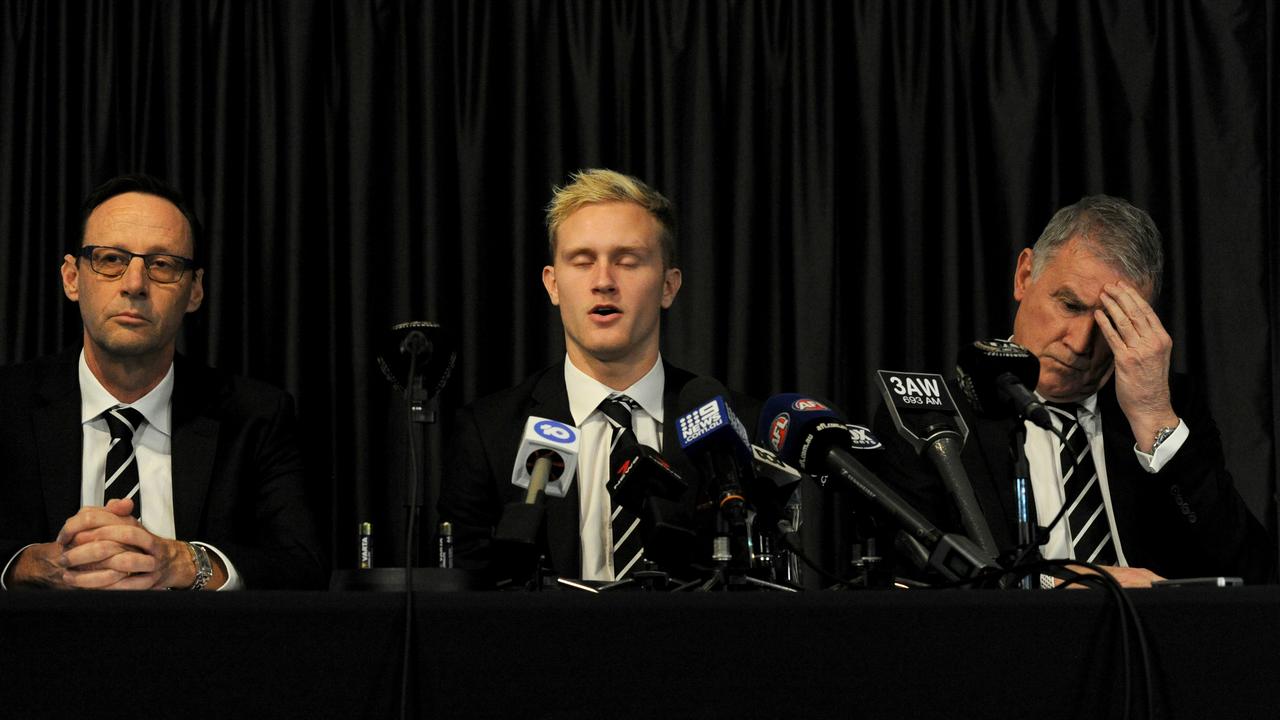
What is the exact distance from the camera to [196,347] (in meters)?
3.44

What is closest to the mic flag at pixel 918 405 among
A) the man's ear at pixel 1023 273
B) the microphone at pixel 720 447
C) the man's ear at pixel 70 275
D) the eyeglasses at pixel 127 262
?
the microphone at pixel 720 447

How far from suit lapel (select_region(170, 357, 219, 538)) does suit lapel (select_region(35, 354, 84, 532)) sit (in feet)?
0.66

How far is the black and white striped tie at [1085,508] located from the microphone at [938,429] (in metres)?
0.94

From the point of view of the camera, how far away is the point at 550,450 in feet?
5.61

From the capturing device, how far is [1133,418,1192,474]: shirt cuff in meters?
2.60

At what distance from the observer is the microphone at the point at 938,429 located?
1679mm

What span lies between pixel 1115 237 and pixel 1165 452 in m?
0.54

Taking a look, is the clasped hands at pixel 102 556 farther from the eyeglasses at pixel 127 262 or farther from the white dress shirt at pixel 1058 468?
the white dress shirt at pixel 1058 468

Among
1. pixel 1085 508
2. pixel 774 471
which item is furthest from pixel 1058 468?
pixel 774 471

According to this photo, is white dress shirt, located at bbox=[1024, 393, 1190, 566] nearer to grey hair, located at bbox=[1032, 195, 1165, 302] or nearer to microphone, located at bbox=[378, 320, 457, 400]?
grey hair, located at bbox=[1032, 195, 1165, 302]

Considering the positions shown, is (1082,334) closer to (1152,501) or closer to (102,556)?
(1152,501)

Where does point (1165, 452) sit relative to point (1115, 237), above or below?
below

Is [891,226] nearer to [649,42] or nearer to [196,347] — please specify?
[649,42]

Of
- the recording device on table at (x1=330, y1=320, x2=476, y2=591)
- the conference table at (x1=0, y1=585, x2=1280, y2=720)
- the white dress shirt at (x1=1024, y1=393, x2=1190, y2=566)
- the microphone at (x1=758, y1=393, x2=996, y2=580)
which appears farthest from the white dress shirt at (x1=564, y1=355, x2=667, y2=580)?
the conference table at (x1=0, y1=585, x2=1280, y2=720)
